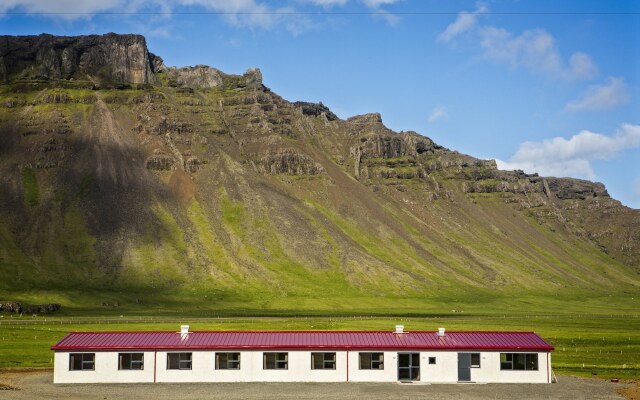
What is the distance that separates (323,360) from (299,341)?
275 cm

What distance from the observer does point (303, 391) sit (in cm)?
6444

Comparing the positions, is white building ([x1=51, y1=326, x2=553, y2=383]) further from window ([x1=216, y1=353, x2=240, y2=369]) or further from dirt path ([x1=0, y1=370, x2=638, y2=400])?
dirt path ([x1=0, y1=370, x2=638, y2=400])

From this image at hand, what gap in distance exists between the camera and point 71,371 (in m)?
69.5

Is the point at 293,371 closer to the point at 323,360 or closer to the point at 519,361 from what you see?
the point at 323,360

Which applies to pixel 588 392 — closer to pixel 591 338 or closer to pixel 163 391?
pixel 163 391

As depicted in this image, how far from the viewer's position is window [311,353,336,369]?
7025 centimetres

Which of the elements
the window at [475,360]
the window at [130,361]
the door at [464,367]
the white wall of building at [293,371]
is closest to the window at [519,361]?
the white wall of building at [293,371]

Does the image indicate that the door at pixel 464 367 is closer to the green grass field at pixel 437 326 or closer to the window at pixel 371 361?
the window at pixel 371 361

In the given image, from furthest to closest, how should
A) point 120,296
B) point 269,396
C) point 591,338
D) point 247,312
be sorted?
point 120,296
point 247,312
point 591,338
point 269,396

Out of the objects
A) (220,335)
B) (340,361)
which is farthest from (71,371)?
(340,361)

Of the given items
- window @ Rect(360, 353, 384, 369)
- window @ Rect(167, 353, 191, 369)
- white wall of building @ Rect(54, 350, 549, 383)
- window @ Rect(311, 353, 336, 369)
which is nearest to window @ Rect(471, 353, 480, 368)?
white wall of building @ Rect(54, 350, 549, 383)

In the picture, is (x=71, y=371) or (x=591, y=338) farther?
(x=591, y=338)

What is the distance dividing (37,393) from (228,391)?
590 inches

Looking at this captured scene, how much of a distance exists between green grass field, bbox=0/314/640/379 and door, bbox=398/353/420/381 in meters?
17.4
